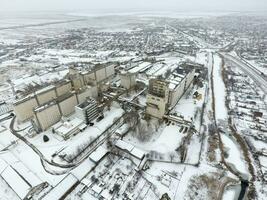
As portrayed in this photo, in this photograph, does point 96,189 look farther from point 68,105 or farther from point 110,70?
point 110,70

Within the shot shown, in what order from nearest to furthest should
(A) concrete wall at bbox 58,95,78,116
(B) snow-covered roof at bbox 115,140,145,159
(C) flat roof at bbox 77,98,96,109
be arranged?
1. (B) snow-covered roof at bbox 115,140,145,159
2. (C) flat roof at bbox 77,98,96,109
3. (A) concrete wall at bbox 58,95,78,116

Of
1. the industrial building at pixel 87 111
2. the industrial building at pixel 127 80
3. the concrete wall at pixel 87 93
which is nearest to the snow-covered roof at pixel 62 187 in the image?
the industrial building at pixel 87 111

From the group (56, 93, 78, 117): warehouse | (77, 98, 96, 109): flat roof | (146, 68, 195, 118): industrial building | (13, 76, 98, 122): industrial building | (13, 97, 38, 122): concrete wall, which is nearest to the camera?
(146, 68, 195, 118): industrial building

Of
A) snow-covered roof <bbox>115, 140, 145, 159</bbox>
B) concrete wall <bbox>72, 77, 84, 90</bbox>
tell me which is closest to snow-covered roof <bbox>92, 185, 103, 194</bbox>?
snow-covered roof <bbox>115, 140, 145, 159</bbox>

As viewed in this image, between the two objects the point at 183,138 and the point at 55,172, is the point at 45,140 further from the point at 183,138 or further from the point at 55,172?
the point at 183,138

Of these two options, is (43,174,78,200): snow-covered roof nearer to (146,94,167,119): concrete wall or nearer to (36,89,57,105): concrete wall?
(146,94,167,119): concrete wall

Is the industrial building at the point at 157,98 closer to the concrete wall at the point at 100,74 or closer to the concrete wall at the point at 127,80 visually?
the concrete wall at the point at 127,80
